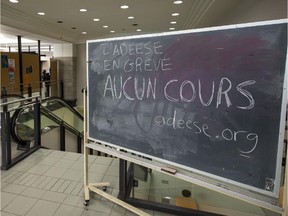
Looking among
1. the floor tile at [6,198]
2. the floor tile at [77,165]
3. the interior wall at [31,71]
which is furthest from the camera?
the interior wall at [31,71]

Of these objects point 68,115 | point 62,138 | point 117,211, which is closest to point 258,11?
point 117,211

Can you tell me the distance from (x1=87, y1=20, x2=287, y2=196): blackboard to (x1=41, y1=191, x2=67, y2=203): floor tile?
0.98 metres

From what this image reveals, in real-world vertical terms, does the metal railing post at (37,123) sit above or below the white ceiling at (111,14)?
below

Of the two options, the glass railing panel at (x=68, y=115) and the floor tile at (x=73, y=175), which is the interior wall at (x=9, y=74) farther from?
the floor tile at (x=73, y=175)

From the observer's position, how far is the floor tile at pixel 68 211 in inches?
79.1

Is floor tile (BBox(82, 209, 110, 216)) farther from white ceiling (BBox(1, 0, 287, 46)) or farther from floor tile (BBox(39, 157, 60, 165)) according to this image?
white ceiling (BBox(1, 0, 287, 46))

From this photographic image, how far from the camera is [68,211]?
6.72ft

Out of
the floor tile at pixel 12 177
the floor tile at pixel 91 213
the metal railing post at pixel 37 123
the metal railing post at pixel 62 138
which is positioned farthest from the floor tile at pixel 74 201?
the metal railing post at pixel 62 138

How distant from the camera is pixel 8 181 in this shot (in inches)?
98.8

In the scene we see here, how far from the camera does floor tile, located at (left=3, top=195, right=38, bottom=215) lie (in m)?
2.02

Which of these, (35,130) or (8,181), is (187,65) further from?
(35,130)

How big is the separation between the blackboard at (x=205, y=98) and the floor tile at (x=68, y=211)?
2.68 ft

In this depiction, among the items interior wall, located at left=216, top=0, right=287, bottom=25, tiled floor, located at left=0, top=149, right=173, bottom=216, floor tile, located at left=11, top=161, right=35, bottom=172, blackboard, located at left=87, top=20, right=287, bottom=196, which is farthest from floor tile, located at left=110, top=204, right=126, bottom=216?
interior wall, located at left=216, top=0, right=287, bottom=25

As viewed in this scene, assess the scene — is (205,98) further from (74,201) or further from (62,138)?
(62,138)
